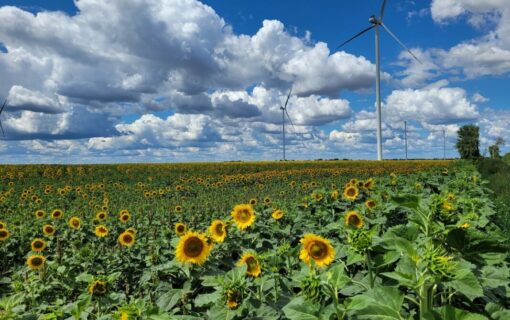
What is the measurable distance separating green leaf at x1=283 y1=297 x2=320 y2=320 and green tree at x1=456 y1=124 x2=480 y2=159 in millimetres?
107736

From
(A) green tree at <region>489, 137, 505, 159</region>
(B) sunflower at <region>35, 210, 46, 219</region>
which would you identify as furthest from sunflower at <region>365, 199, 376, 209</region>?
(A) green tree at <region>489, 137, 505, 159</region>

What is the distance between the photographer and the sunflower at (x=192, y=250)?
3148mm

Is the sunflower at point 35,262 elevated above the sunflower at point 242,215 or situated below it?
below

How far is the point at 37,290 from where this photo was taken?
4.44m

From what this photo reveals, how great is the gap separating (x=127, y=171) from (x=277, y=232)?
92.6 feet

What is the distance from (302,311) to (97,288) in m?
1.75

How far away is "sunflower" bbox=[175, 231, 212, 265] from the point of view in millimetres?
3148

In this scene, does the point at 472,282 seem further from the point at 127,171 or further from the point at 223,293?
the point at 127,171

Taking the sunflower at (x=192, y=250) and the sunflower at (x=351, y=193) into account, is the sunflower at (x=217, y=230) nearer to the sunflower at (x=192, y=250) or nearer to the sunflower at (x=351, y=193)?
the sunflower at (x=192, y=250)

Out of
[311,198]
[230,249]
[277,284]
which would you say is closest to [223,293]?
[277,284]

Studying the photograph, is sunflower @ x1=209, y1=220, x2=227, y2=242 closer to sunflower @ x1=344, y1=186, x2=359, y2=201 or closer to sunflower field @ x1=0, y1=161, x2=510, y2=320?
sunflower field @ x1=0, y1=161, x2=510, y2=320

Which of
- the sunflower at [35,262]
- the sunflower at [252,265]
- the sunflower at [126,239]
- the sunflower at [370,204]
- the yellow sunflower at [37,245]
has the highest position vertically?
the sunflower at [370,204]

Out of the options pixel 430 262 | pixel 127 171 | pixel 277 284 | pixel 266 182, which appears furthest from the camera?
pixel 127 171

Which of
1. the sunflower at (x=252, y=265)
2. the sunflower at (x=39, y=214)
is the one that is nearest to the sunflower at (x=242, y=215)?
the sunflower at (x=252, y=265)
